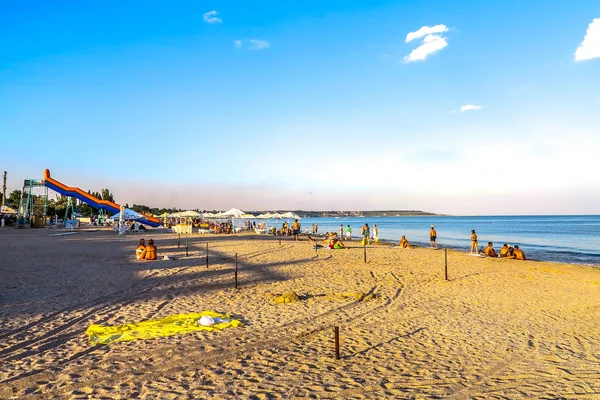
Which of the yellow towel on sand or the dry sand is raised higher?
the yellow towel on sand

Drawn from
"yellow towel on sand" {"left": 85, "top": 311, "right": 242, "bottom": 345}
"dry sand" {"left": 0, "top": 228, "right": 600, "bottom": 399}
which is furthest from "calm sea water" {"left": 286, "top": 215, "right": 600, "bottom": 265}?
"yellow towel on sand" {"left": 85, "top": 311, "right": 242, "bottom": 345}

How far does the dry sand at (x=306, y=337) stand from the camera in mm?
5309

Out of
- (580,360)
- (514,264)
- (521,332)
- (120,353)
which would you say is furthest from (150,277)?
(514,264)

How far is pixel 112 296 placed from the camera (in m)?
10.7

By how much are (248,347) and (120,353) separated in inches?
79.8

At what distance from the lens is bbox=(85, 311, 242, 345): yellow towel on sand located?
7.09 meters

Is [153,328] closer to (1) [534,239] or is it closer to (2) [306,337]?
(2) [306,337]

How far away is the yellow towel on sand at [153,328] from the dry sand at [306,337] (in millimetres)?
271

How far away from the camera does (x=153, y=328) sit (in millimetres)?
7660

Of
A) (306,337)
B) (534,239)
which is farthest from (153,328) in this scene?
(534,239)

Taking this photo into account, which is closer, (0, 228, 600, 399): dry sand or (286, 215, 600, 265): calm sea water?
(0, 228, 600, 399): dry sand

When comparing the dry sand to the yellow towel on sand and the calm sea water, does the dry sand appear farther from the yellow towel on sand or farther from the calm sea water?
the calm sea water

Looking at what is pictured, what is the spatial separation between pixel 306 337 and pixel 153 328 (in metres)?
2.95

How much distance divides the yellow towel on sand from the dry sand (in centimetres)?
27
